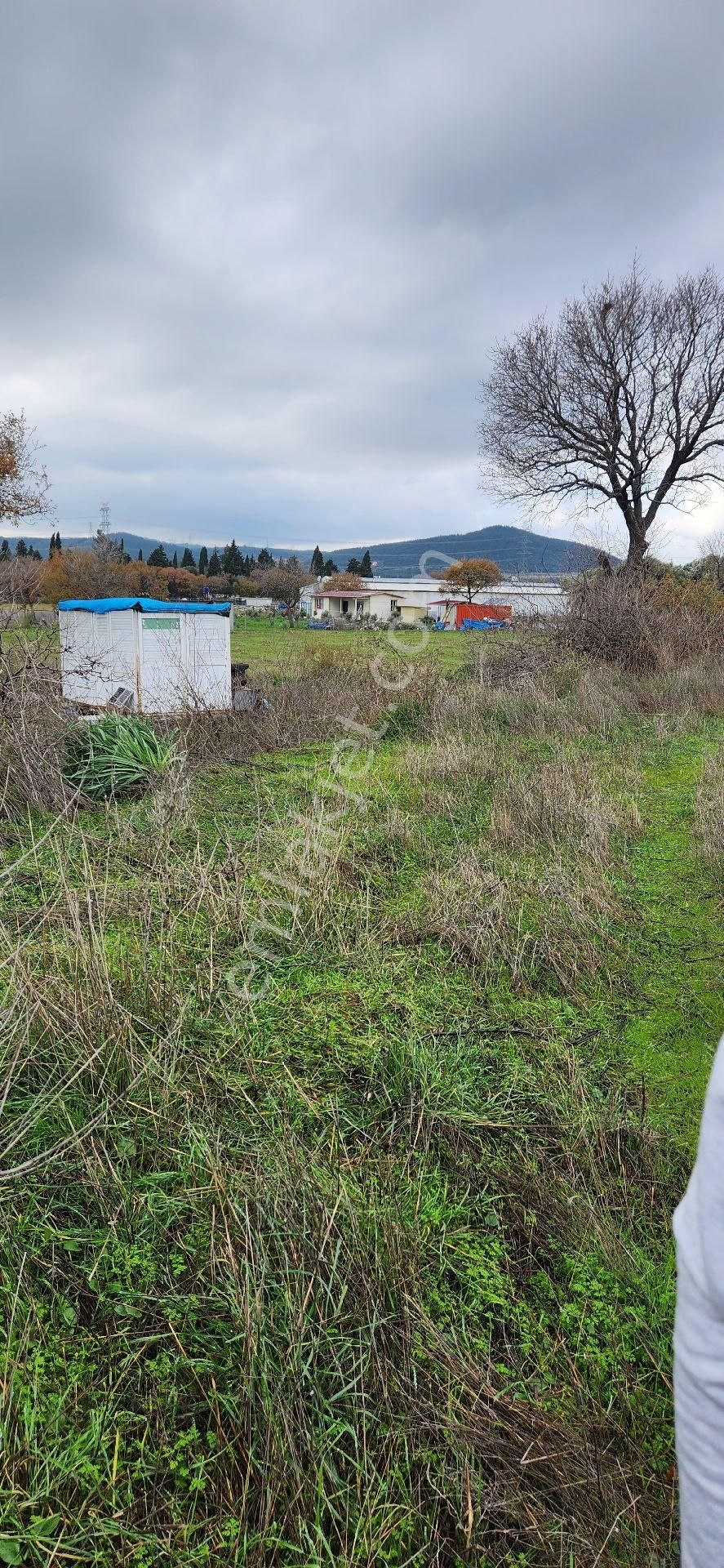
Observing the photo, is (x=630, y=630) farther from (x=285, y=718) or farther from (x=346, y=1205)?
(x=346, y=1205)

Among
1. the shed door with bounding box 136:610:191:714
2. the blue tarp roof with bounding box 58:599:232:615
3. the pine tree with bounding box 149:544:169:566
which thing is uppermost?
the pine tree with bounding box 149:544:169:566

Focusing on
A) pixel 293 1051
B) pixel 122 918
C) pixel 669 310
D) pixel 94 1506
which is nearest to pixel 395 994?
pixel 293 1051

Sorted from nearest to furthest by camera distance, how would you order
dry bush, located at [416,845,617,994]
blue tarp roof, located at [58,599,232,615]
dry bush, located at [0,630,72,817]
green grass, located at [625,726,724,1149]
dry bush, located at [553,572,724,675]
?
green grass, located at [625,726,724,1149] < dry bush, located at [416,845,617,994] < dry bush, located at [0,630,72,817] < blue tarp roof, located at [58,599,232,615] < dry bush, located at [553,572,724,675]

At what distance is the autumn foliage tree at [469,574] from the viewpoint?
52156 mm

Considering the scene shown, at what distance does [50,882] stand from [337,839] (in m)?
1.61

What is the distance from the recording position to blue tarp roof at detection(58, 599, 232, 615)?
9.63m

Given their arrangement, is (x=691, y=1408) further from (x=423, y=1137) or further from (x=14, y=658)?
(x=14, y=658)

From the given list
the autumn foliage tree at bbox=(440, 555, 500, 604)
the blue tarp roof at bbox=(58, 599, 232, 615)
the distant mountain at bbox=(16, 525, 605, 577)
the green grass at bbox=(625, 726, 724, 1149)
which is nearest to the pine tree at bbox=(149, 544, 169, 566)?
the distant mountain at bbox=(16, 525, 605, 577)

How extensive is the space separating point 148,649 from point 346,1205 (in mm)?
8552

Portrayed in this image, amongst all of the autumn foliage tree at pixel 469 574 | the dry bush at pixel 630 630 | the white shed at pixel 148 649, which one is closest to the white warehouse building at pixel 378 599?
the autumn foliage tree at pixel 469 574

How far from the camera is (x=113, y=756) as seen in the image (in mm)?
5898

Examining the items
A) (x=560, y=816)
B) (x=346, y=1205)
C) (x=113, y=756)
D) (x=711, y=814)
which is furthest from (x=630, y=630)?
(x=346, y=1205)

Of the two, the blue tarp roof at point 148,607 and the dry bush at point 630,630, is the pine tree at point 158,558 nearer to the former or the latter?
the dry bush at point 630,630

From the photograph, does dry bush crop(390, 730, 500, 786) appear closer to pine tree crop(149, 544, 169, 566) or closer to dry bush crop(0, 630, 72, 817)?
dry bush crop(0, 630, 72, 817)
